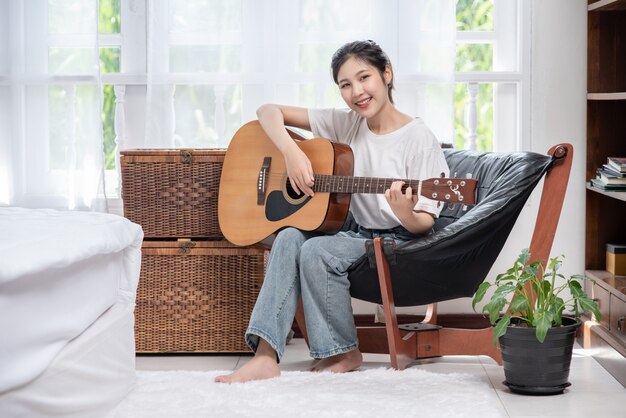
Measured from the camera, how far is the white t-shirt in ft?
9.01

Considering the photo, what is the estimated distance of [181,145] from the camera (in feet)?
11.4

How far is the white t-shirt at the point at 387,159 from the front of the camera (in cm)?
275

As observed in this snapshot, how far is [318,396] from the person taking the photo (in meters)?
2.41

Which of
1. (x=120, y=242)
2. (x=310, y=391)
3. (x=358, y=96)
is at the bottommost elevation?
(x=310, y=391)

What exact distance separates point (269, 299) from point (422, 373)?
0.50 metres

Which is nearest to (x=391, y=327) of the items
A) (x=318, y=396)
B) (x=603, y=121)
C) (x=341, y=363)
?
(x=341, y=363)

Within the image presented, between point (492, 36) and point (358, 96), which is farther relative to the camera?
point (492, 36)

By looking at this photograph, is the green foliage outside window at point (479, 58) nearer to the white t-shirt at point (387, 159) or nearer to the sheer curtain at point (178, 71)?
the sheer curtain at point (178, 71)

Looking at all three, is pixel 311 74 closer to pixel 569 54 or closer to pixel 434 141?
pixel 434 141

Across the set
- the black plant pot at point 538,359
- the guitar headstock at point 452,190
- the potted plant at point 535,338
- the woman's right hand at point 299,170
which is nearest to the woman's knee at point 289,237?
the woman's right hand at point 299,170

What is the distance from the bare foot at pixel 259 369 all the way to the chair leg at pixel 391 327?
349 mm

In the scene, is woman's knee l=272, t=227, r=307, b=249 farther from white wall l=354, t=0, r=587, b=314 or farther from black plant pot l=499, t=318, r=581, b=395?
white wall l=354, t=0, r=587, b=314

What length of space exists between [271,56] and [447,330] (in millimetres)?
1226

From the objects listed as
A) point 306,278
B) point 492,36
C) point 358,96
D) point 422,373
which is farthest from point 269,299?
point 492,36
